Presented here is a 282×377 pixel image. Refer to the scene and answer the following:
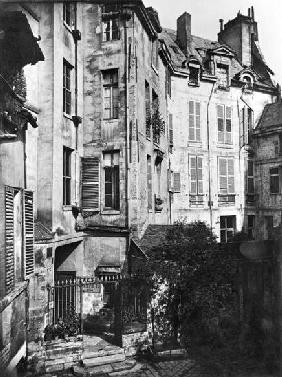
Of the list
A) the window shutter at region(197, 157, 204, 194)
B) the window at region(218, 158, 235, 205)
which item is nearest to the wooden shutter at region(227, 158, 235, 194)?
the window at region(218, 158, 235, 205)

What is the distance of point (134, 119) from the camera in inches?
423

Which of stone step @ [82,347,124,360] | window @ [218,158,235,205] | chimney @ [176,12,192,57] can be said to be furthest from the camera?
chimney @ [176,12,192,57]

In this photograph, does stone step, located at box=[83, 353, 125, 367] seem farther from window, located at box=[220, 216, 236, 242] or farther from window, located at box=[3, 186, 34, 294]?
window, located at box=[220, 216, 236, 242]

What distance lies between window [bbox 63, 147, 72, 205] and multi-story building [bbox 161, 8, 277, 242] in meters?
7.04

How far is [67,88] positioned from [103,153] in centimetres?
225

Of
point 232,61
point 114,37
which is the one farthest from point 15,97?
point 232,61

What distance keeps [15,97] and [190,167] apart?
11.4 metres

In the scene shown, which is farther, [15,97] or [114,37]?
[114,37]

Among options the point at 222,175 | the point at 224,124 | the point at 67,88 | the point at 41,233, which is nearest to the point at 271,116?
the point at 224,124

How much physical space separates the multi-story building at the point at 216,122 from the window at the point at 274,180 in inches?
41.4

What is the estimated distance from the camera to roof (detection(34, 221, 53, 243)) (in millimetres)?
7992

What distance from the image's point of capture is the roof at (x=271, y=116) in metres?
17.3

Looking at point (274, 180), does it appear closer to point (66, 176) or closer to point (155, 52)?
point (155, 52)

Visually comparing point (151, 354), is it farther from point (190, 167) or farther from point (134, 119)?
point (190, 167)
